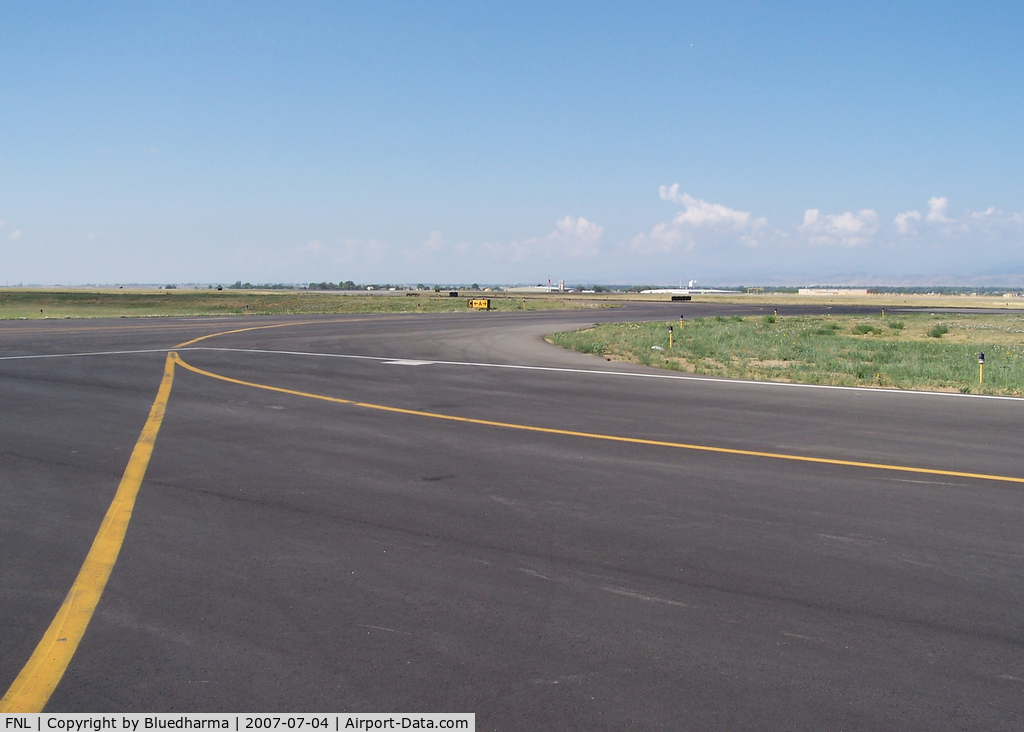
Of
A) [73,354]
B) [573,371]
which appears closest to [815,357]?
[573,371]

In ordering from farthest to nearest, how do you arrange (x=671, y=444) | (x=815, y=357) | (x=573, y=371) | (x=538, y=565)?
(x=815, y=357) → (x=573, y=371) → (x=671, y=444) → (x=538, y=565)

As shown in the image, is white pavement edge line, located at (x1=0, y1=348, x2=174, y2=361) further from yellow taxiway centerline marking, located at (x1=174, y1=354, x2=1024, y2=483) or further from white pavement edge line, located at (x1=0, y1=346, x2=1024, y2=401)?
yellow taxiway centerline marking, located at (x1=174, y1=354, x2=1024, y2=483)

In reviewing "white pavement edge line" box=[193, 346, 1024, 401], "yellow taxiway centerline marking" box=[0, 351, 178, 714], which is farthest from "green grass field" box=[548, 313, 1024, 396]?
"yellow taxiway centerline marking" box=[0, 351, 178, 714]

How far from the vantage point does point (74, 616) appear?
4.99 m

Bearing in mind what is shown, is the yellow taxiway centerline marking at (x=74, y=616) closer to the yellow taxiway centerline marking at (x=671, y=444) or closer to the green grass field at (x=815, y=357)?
the yellow taxiway centerline marking at (x=671, y=444)

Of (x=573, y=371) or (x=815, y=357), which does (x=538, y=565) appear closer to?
(x=573, y=371)

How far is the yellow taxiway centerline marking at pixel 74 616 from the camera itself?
4.09 m

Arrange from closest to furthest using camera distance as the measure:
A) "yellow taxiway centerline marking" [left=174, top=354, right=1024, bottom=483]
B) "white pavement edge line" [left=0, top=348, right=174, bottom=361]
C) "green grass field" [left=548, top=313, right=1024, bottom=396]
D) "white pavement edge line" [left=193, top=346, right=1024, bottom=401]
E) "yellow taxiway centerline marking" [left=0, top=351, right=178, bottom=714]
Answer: "yellow taxiway centerline marking" [left=0, top=351, right=178, bottom=714], "yellow taxiway centerline marking" [left=174, top=354, right=1024, bottom=483], "white pavement edge line" [left=193, top=346, right=1024, bottom=401], "green grass field" [left=548, top=313, right=1024, bottom=396], "white pavement edge line" [left=0, top=348, right=174, bottom=361]

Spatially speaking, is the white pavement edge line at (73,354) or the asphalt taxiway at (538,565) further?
the white pavement edge line at (73,354)

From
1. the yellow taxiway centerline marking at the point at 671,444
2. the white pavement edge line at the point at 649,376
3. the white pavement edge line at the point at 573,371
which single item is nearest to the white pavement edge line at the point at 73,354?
the white pavement edge line at the point at 573,371

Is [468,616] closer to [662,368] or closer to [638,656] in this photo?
[638,656]

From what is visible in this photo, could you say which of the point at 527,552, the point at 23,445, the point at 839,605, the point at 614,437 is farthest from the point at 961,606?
the point at 23,445

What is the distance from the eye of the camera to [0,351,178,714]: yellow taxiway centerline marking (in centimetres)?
409

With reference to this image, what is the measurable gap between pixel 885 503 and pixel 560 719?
16.4 feet
